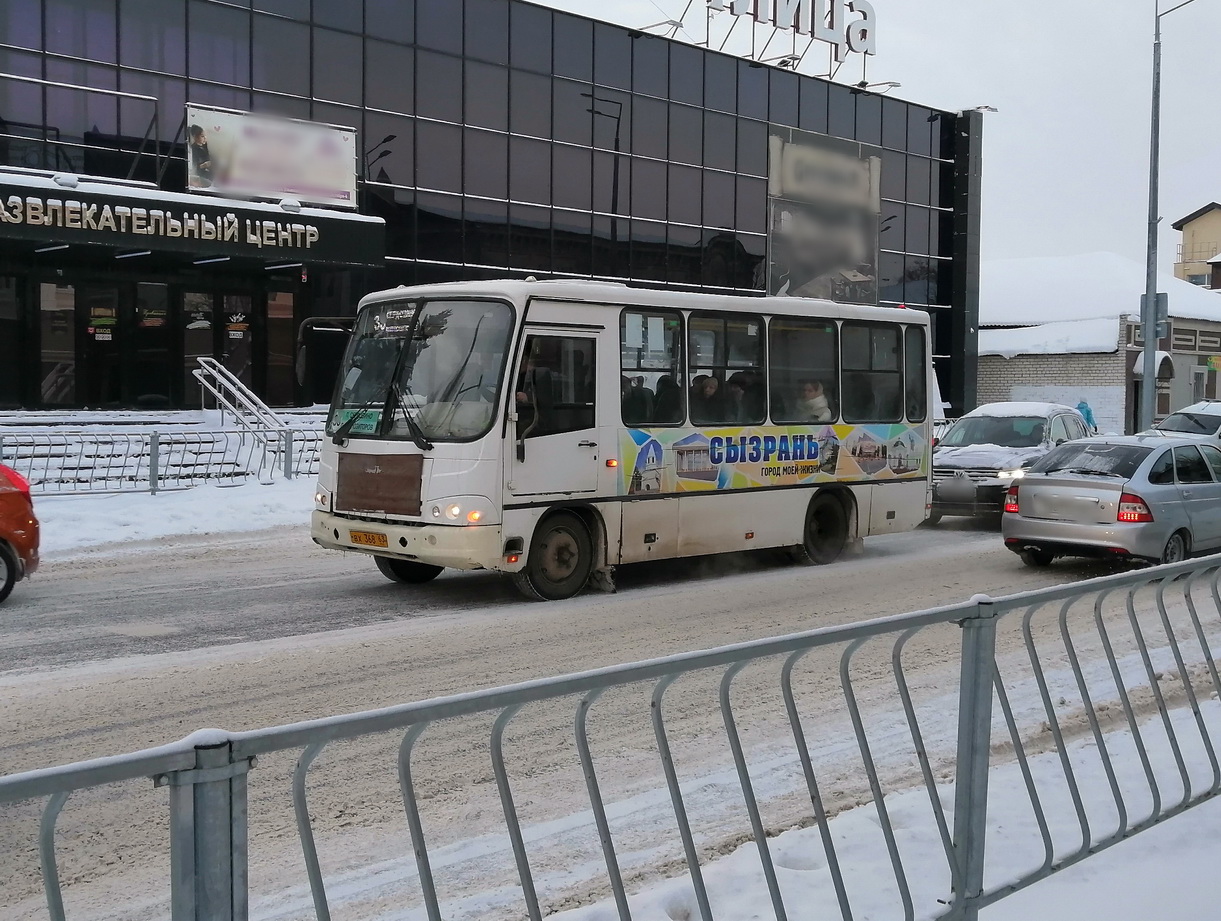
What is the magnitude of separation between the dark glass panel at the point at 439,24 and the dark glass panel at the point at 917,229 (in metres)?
19.2

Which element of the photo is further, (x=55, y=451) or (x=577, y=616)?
(x=55, y=451)

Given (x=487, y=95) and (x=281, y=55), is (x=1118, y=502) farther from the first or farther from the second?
(x=487, y=95)

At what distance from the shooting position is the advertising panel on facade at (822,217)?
39.3m

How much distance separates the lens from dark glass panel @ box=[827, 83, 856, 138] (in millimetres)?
41094

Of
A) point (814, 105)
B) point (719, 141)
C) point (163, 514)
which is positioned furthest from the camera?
point (814, 105)

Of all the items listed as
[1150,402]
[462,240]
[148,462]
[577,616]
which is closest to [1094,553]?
[577,616]

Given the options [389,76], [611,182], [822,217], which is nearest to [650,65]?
[611,182]

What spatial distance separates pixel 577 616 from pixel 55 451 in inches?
407

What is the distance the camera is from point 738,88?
3825 centimetres

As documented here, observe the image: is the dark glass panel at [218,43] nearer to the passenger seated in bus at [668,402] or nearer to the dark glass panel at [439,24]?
the dark glass panel at [439,24]

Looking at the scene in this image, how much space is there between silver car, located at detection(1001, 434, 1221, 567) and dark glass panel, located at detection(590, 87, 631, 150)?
75.2 ft

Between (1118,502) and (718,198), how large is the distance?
26.4 meters

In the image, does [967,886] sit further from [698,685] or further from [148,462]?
[148,462]

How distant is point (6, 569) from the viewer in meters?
10.5
